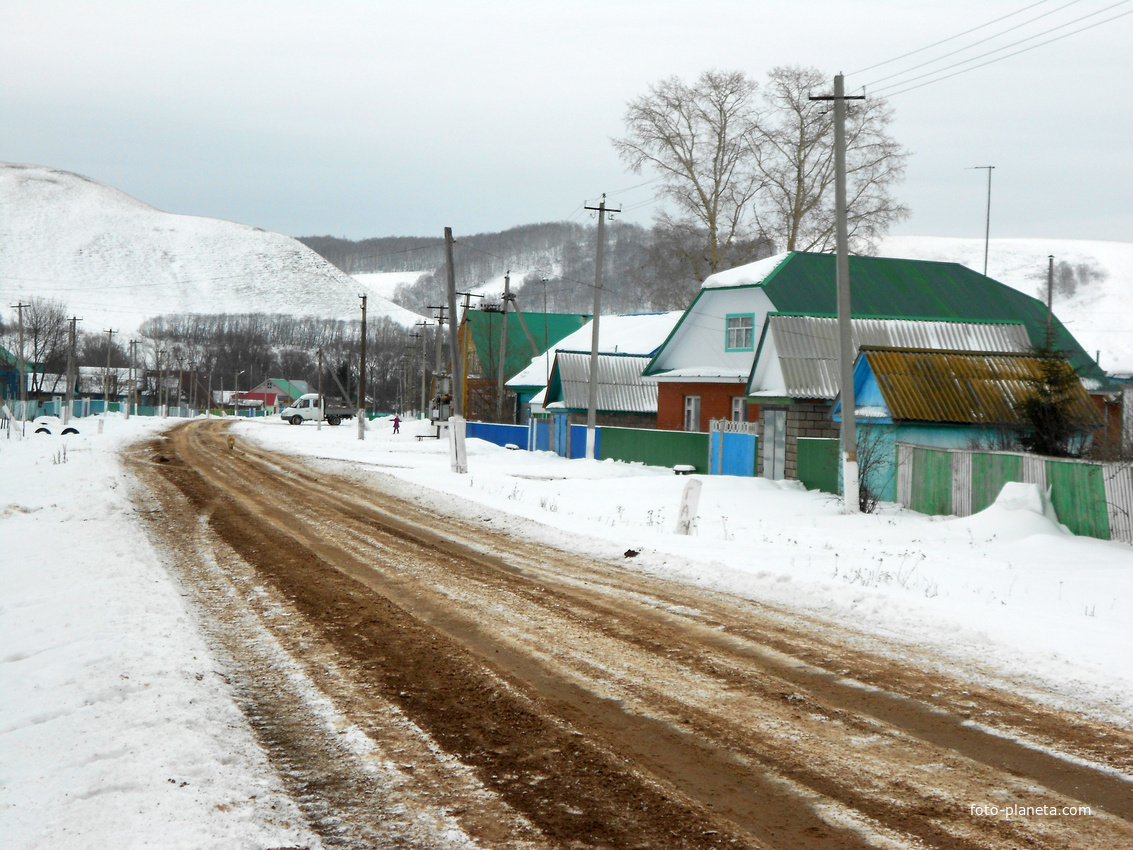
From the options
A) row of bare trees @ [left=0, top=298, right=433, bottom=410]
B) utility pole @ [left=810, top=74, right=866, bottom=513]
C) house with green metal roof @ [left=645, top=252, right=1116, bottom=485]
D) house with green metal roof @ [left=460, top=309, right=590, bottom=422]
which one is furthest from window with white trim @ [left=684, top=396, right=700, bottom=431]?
row of bare trees @ [left=0, top=298, right=433, bottom=410]

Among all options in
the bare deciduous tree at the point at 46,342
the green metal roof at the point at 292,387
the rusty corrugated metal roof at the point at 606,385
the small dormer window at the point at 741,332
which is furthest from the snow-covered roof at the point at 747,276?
the green metal roof at the point at 292,387

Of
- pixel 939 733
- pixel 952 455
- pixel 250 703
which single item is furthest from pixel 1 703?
pixel 952 455

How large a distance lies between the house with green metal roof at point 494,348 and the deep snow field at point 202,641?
1457 inches

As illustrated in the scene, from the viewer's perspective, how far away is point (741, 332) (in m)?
34.2

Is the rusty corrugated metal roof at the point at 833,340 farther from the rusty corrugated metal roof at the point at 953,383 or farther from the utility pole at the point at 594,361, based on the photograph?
the utility pole at the point at 594,361

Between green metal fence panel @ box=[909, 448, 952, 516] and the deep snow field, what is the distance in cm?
38

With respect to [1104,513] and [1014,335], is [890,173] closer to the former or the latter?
[1014,335]

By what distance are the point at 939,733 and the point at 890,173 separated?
143 ft

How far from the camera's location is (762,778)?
16.5 ft

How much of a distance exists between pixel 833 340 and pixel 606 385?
16.1 metres

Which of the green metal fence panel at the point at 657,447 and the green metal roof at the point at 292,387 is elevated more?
the green metal roof at the point at 292,387

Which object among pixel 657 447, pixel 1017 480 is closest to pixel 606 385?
pixel 657 447

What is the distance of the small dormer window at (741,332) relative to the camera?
33625mm

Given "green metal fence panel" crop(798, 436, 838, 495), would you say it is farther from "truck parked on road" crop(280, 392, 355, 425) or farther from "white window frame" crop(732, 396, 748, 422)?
"truck parked on road" crop(280, 392, 355, 425)
